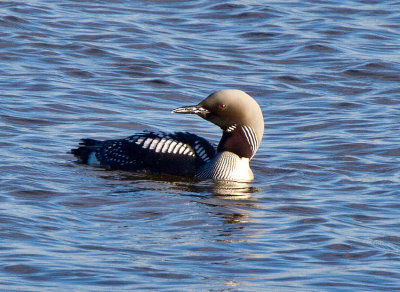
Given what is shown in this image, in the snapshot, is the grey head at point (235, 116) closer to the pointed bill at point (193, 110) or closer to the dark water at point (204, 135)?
the pointed bill at point (193, 110)

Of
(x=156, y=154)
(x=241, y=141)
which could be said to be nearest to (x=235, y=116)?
(x=241, y=141)

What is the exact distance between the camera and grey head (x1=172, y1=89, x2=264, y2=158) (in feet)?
29.9

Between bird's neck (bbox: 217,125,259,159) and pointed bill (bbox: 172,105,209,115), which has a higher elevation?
pointed bill (bbox: 172,105,209,115)

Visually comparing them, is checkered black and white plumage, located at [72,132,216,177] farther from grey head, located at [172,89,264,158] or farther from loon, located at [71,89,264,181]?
grey head, located at [172,89,264,158]

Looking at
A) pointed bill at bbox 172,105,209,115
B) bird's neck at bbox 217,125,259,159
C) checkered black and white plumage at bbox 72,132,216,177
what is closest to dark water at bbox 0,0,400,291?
checkered black and white plumage at bbox 72,132,216,177

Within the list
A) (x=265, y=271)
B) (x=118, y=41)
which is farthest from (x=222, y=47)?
(x=265, y=271)

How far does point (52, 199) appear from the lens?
8039 millimetres

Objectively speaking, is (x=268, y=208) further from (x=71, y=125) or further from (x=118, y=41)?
(x=118, y=41)

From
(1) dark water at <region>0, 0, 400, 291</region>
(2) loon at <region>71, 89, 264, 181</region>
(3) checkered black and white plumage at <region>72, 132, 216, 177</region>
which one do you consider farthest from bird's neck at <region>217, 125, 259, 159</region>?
(1) dark water at <region>0, 0, 400, 291</region>

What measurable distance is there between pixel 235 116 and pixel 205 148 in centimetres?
38

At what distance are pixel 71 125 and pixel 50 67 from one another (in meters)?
2.47

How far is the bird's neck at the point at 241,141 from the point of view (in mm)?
9203

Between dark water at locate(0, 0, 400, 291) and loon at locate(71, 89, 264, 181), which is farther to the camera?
loon at locate(71, 89, 264, 181)

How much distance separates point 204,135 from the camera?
10.8 m
